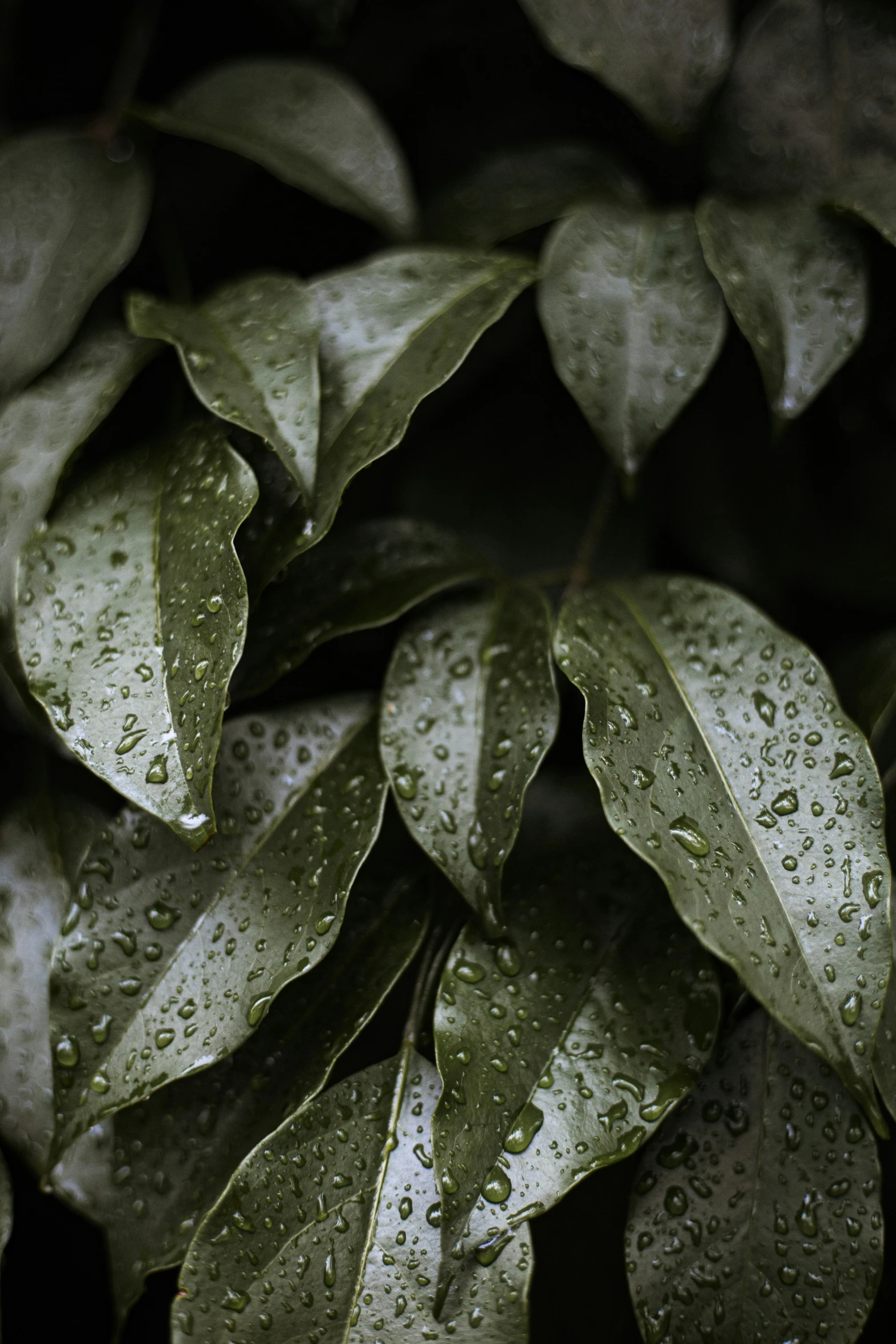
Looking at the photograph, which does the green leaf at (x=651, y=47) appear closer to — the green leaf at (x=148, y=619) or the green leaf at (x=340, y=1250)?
the green leaf at (x=148, y=619)

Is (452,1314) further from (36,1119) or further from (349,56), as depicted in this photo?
(349,56)

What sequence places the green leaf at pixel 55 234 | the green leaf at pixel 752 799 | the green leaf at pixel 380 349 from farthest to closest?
1. the green leaf at pixel 55 234
2. the green leaf at pixel 380 349
3. the green leaf at pixel 752 799

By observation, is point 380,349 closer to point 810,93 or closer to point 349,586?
point 349,586

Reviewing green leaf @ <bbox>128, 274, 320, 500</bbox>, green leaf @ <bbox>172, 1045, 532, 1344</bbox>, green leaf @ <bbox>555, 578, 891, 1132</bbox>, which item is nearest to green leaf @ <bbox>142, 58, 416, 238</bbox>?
green leaf @ <bbox>128, 274, 320, 500</bbox>

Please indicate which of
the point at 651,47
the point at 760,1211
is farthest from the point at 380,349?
the point at 760,1211

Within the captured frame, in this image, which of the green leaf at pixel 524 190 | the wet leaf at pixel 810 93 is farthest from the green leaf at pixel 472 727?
the wet leaf at pixel 810 93

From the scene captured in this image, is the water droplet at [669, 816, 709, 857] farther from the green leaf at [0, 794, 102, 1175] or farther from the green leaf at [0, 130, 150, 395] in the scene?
the green leaf at [0, 130, 150, 395]
